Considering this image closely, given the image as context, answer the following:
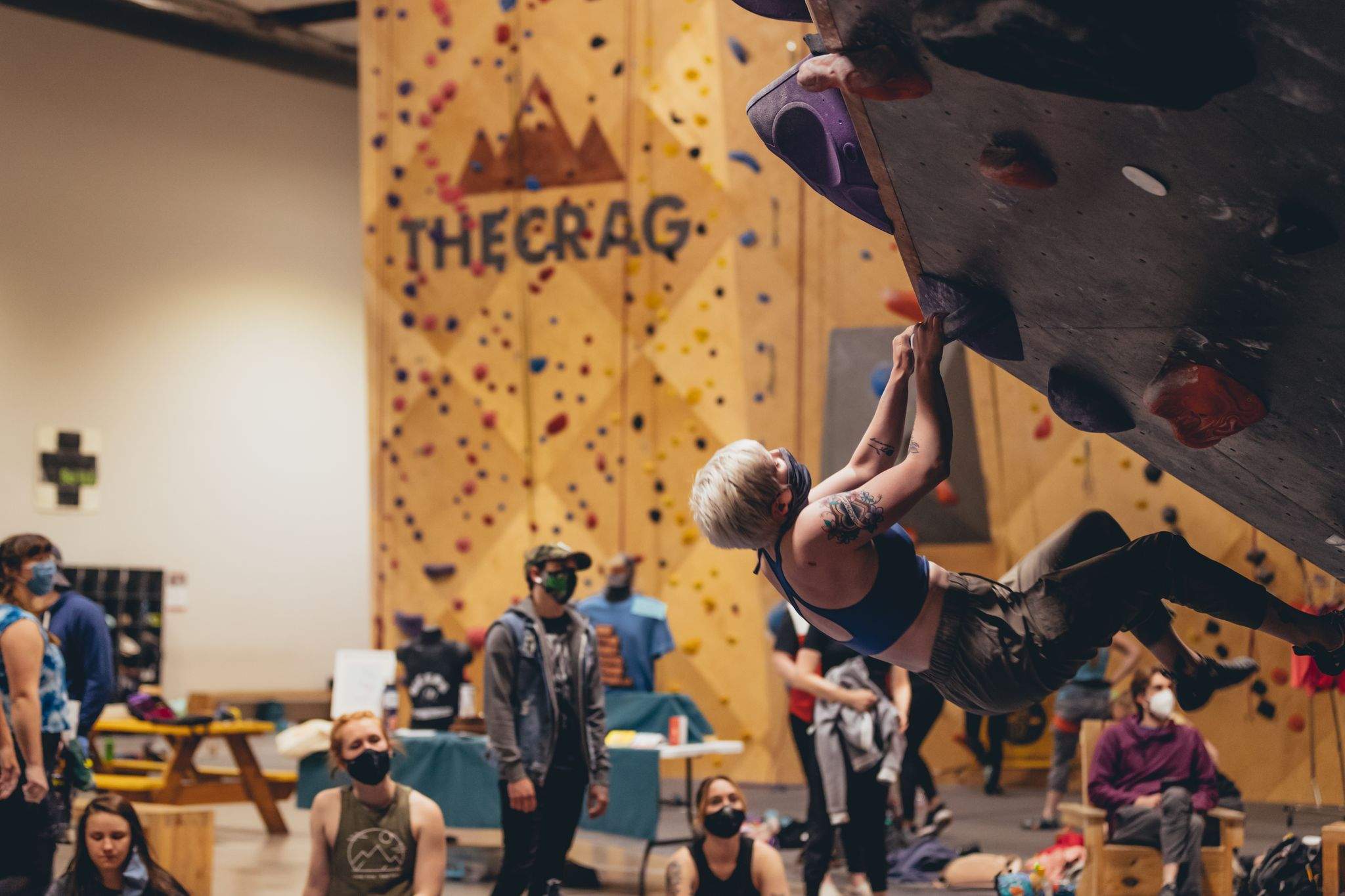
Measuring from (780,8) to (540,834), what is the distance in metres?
3.51

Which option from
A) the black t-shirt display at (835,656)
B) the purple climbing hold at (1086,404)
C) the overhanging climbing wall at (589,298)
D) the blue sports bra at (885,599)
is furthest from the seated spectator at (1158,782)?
the overhanging climbing wall at (589,298)

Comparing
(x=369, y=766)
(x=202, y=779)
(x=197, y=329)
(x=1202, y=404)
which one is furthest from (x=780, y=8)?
(x=197, y=329)

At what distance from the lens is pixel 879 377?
1014 centimetres

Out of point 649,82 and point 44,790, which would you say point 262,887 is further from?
point 649,82

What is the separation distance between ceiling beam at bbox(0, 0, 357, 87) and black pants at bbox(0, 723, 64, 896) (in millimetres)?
11780

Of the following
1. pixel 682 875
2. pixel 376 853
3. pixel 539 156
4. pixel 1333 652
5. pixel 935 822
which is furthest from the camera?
pixel 539 156

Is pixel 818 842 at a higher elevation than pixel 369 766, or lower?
lower

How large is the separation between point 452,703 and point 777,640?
2.58m

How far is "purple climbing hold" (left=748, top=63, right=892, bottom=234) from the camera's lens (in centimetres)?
293

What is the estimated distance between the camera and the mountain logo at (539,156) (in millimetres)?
11422

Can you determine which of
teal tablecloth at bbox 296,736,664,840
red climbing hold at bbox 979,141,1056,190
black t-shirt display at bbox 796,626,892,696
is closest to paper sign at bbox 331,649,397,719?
teal tablecloth at bbox 296,736,664,840

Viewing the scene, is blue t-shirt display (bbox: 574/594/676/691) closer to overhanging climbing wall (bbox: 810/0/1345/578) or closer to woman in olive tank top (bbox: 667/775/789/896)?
woman in olive tank top (bbox: 667/775/789/896)

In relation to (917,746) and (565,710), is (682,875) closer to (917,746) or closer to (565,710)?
(565,710)

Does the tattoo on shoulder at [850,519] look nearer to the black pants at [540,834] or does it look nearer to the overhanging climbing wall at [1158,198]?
the overhanging climbing wall at [1158,198]
